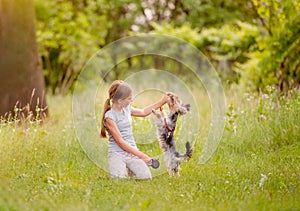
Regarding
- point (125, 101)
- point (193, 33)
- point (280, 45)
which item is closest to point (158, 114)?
point (125, 101)

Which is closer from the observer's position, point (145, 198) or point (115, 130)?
point (145, 198)

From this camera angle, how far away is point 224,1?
19.2m

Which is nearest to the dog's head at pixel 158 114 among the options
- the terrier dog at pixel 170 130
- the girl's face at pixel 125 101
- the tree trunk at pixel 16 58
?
the terrier dog at pixel 170 130

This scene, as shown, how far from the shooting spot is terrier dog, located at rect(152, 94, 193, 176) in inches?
233

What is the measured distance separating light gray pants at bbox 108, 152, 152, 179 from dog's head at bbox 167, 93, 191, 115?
0.66m

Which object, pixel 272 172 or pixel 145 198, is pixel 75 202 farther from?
pixel 272 172

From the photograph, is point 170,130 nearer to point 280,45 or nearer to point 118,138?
point 118,138

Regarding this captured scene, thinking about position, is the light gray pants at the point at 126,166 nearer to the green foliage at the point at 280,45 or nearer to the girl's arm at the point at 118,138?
the girl's arm at the point at 118,138

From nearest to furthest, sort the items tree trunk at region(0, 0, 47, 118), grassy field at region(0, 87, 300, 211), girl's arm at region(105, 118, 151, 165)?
grassy field at region(0, 87, 300, 211), girl's arm at region(105, 118, 151, 165), tree trunk at region(0, 0, 47, 118)

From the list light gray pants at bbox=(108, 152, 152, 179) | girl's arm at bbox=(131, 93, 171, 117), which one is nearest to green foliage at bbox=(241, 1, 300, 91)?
girl's arm at bbox=(131, 93, 171, 117)

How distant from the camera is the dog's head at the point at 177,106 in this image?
19.4 feet

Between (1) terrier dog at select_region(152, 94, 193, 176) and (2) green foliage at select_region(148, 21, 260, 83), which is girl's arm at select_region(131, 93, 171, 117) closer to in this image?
(1) terrier dog at select_region(152, 94, 193, 176)

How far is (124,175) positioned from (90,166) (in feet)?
2.83

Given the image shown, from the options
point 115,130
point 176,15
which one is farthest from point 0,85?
point 176,15
